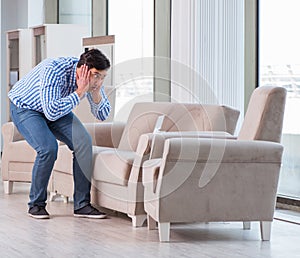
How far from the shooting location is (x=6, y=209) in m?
5.70

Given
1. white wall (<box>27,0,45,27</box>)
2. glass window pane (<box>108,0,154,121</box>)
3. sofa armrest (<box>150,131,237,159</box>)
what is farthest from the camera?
white wall (<box>27,0,45,27</box>)

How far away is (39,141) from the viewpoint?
511 cm

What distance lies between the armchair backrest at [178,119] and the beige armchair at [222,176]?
33.5 inches

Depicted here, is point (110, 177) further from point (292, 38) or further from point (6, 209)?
point (292, 38)

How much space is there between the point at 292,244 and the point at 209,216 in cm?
49

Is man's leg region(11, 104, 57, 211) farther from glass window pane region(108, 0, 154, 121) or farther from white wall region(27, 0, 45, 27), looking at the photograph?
white wall region(27, 0, 45, 27)

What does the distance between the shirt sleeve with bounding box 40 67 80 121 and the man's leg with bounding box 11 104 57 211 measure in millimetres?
145

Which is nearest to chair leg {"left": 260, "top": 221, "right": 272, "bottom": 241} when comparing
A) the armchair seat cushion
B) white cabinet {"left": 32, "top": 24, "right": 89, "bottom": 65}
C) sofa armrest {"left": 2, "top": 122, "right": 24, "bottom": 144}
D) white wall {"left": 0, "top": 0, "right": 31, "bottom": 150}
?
the armchair seat cushion

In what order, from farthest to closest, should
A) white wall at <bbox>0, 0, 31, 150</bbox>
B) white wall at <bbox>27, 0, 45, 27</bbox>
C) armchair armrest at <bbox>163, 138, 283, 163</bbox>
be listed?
1. white wall at <bbox>0, 0, 31, 150</bbox>
2. white wall at <bbox>27, 0, 45, 27</bbox>
3. armchair armrest at <bbox>163, 138, 283, 163</bbox>

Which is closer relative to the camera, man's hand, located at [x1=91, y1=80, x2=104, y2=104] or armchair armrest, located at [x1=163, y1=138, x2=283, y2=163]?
armchair armrest, located at [x1=163, y1=138, x2=283, y2=163]

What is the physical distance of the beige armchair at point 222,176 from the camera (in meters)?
4.24

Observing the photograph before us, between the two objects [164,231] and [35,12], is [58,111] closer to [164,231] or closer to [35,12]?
[164,231]

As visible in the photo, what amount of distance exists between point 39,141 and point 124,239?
40.3 inches

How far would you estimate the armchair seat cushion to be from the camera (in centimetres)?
492
